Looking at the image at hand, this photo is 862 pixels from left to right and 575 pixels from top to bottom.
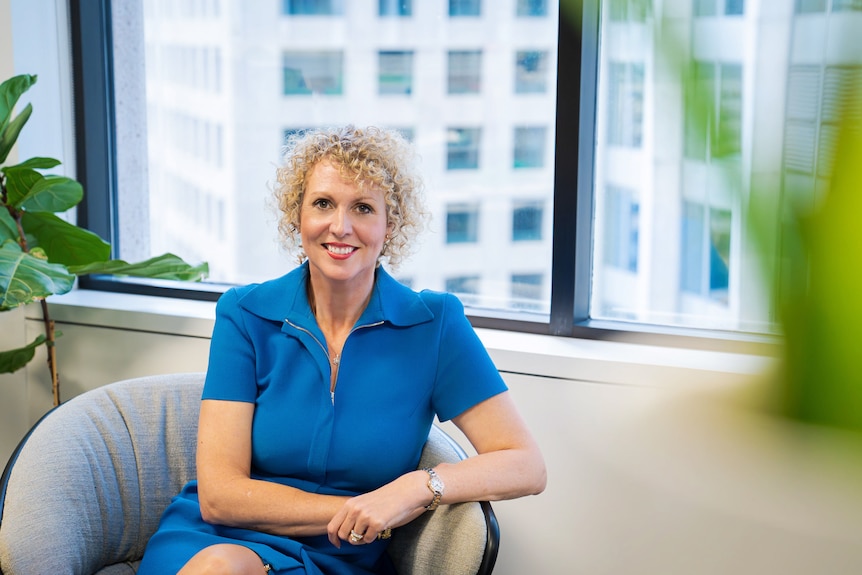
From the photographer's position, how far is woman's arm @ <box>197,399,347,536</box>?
5.16ft

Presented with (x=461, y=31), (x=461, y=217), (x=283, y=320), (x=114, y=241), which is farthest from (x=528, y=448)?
(x=114, y=241)

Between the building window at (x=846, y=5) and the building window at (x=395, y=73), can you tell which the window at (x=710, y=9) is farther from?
the building window at (x=395, y=73)

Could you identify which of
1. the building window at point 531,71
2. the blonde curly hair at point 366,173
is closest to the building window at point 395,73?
the building window at point 531,71

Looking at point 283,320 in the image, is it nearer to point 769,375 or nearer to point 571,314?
point 571,314

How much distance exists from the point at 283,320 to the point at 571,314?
901 millimetres

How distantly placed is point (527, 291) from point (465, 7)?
2.72ft

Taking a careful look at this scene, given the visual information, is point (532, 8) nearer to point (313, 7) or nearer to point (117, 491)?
point (313, 7)

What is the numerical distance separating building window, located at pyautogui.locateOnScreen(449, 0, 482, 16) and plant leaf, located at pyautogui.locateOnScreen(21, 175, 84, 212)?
3.72 feet

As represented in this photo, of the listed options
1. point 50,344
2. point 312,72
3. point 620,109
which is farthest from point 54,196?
point 620,109

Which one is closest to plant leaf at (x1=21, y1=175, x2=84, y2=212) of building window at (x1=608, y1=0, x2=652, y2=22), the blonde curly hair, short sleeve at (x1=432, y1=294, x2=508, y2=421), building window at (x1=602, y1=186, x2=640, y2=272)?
the blonde curly hair

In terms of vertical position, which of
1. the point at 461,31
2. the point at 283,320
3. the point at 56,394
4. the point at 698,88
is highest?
the point at 461,31

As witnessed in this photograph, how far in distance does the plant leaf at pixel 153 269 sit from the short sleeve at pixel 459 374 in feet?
2.77

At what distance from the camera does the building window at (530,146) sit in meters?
2.37

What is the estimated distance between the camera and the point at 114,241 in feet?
9.50
